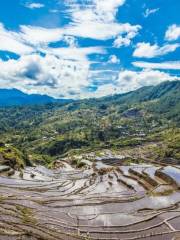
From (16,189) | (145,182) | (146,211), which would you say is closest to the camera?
(146,211)

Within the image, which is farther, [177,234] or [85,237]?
[177,234]

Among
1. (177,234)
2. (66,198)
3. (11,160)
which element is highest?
(11,160)

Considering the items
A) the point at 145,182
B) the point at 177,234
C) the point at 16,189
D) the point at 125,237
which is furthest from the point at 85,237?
the point at 145,182

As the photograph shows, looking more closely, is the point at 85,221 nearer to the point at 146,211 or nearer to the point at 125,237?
the point at 125,237

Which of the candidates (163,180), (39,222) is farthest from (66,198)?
(163,180)

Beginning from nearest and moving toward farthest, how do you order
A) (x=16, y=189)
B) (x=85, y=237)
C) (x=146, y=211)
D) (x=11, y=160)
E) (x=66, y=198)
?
(x=85, y=237)
(x=146, y=211)
(x=66, y=198)
(x=16, y=189)
(x=11, y=160)

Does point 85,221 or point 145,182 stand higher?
point 145,182
